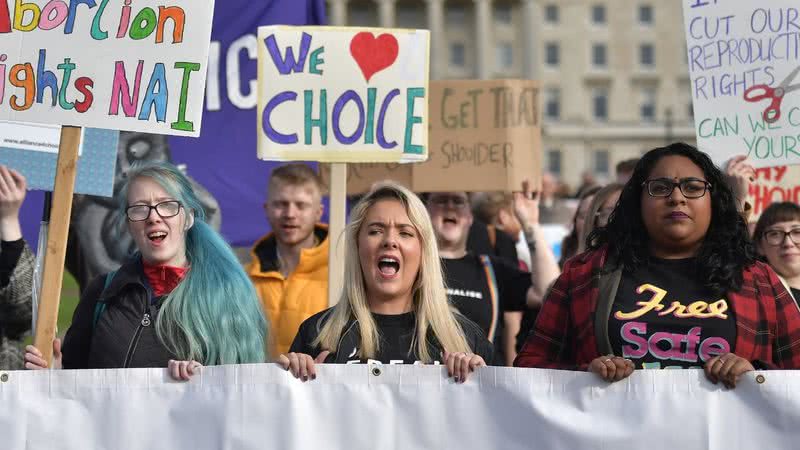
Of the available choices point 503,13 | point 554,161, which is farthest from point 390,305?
point 503,13

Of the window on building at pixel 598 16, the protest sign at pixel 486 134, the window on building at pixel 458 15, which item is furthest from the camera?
the window on building at pixel 458 15

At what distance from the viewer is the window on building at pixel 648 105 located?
7969 cm

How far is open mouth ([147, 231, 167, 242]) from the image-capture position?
13.6 ft

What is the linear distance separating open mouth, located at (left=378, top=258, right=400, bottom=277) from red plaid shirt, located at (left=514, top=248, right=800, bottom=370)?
17.9 inches

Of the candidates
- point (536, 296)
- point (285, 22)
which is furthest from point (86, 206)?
point (536, 296)

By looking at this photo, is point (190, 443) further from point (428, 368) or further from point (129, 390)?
point (428, 368)

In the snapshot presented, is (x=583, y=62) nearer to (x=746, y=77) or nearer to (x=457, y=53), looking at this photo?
(x=457, y=53)

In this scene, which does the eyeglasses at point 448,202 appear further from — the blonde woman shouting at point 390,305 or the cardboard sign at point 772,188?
the blonde woman shouting at point 390,305

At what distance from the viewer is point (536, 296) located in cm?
557

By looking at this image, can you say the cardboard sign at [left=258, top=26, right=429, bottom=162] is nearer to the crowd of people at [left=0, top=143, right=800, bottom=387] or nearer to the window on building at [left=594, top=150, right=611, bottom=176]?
the crowd of people at [left=0, top=143, right=800, bottom=387]

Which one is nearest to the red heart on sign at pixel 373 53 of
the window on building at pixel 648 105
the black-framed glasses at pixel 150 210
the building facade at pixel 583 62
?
the black-framed glasses at pixel 150 210

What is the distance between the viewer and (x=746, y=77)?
5.14 m

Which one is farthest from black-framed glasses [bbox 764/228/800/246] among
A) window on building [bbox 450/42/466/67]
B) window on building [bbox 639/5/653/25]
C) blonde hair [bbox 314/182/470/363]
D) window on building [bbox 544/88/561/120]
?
window on building [bbox 450/42/466/67]

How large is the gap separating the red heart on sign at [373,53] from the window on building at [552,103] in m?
74.6
